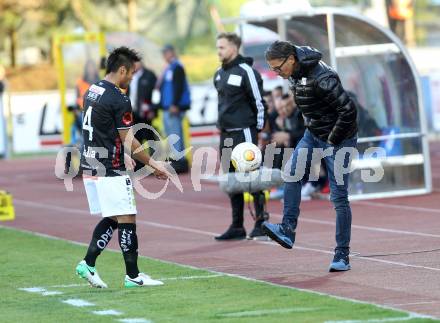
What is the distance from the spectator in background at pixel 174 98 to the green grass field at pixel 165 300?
11.9m

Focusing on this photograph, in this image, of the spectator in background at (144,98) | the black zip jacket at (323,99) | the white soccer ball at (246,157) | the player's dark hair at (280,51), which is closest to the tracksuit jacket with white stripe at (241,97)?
the white soccer ball at (246,157)

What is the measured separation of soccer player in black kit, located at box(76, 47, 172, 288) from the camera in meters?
10.5

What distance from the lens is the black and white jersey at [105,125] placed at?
34.4ft

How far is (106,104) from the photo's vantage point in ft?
34.4

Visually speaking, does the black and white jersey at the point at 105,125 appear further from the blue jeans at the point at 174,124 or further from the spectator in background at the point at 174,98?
the blue jeans at the point at 174,124

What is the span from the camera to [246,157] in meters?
13.0

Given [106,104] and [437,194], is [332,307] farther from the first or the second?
[437,194]

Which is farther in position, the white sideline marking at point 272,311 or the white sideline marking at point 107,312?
the white sideline marking at point 107,312

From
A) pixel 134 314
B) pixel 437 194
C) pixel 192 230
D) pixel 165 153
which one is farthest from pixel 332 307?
pixel 165 153

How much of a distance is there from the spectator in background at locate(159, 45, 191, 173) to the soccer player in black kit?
44.7 feet

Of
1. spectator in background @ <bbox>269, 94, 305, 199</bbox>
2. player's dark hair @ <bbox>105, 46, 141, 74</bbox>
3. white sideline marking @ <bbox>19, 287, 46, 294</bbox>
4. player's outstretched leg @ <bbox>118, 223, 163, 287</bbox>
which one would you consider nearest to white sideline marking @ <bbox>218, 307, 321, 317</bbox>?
player's outstretched leg @ <bbox>118, 223, 163, 287</bbox>

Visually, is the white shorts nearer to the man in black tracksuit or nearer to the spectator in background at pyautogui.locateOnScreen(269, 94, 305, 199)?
the man in black tracksuit

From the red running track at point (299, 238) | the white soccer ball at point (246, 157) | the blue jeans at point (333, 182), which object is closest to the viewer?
the red running track at point (299, 238)

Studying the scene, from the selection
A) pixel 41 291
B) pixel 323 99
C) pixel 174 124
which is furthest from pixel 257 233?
pixel 174 124
